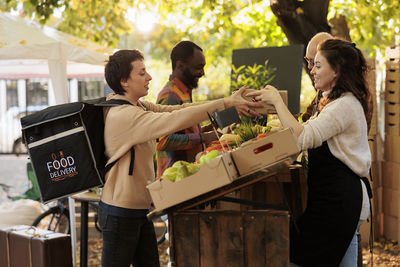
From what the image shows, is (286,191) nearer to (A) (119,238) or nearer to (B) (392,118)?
(A) (119,238)

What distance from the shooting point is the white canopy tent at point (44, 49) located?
5.80 metres

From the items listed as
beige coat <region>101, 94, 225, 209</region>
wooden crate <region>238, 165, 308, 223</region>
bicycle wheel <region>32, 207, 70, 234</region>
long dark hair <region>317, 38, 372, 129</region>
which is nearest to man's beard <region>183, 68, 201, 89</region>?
wooden crate <region>238, 165, 308, 223</region>

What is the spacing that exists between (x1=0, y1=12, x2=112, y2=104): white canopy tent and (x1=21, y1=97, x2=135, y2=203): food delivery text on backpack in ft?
9.07

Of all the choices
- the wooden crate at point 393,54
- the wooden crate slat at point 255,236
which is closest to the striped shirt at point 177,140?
the wooden crate slat at point 255,236

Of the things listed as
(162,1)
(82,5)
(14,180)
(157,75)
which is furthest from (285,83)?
(157,75)

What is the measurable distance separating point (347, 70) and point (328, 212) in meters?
0.73

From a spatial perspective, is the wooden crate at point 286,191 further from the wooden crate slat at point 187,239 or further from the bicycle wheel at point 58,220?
the bicycle wheel at point 58,220

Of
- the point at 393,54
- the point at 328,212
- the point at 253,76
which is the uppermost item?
the point at 393,54

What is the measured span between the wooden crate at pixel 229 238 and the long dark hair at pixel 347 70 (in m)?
0.71

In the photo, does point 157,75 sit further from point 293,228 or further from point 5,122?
point 293,228

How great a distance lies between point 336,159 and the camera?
9.45 feet

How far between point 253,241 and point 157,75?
655 inches

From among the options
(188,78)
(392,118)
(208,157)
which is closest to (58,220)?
(188,78)

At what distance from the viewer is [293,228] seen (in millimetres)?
3061
